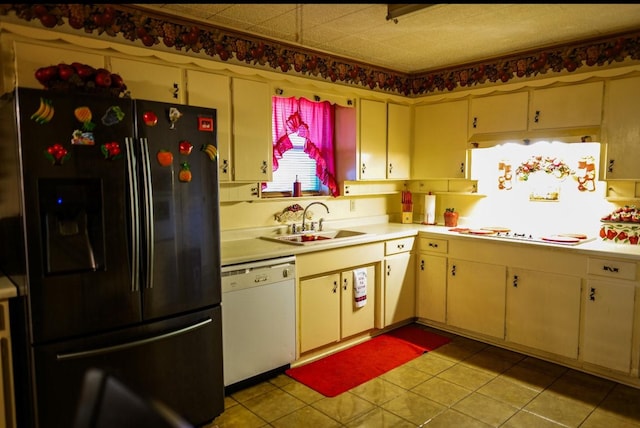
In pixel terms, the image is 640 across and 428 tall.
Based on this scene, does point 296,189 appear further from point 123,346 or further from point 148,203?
point 123,346

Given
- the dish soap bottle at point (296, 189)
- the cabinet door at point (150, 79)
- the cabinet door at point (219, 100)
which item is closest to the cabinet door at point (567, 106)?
the dish soap bottle at point (296, 189)

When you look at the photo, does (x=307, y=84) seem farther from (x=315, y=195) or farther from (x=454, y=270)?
(x=454, y=270)

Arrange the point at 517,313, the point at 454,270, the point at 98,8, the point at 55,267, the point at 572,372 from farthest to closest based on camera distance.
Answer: the point at 454,270 < the point at 517,313 < the point at 572,372 < the point at 98,8 < the point at 55,267

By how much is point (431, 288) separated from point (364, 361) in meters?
1.03

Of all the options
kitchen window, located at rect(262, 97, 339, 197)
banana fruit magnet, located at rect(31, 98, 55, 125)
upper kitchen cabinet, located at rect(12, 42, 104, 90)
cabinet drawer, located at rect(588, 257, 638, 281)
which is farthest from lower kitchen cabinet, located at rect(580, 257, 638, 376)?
upper kitchen cabinet, located at rect(12, 42, 104, 90)

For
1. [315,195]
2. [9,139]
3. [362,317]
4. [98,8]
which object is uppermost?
[98,8]

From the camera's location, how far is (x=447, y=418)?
2.65 meters

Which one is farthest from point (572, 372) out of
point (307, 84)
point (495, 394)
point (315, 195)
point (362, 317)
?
point (307, 84)

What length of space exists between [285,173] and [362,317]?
1.39m

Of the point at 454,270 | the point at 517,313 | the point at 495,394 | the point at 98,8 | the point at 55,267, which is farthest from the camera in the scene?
the point at 454,270

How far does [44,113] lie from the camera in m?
1.93

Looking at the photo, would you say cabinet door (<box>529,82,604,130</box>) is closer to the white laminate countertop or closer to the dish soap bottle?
the white laminate countertop

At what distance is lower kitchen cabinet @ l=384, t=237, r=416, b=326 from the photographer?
3879 millimetres

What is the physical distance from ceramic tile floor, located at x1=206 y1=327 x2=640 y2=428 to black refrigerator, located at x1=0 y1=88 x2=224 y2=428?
50 cm
